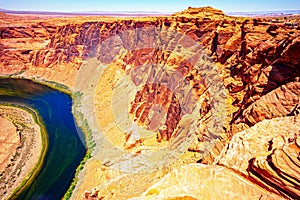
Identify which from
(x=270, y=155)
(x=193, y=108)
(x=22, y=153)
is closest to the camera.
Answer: (x=270, y=155)

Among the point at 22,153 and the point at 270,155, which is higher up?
the point at 270,155

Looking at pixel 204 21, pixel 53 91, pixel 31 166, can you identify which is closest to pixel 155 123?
pixel 204 21

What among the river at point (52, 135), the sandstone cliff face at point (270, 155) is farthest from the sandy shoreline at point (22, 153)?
the sandstone cliff face at point (270, 155)

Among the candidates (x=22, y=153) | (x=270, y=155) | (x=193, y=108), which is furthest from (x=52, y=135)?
(x=270, y=155)

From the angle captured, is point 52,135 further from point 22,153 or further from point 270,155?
point 270,155

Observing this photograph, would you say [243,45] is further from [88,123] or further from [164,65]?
[88,123]
